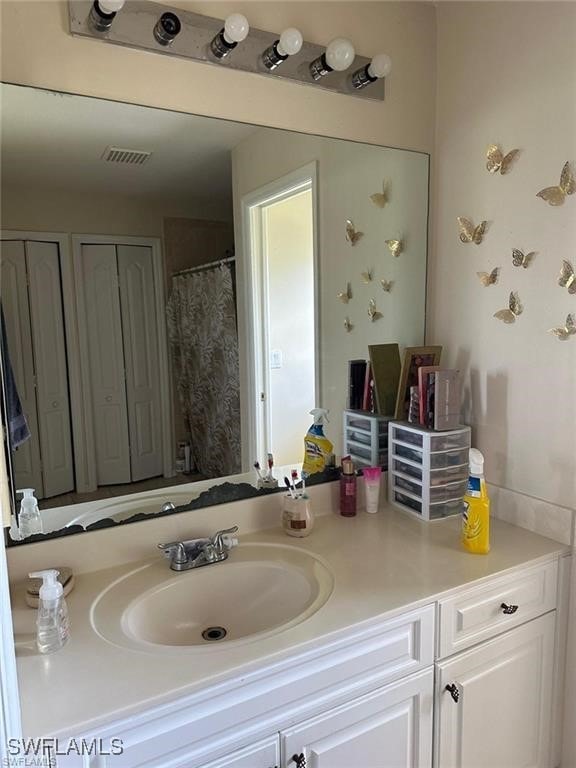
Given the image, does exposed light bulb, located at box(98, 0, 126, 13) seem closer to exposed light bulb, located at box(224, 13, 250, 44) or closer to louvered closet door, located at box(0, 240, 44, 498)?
exposed light bulb, located at box(224, 13, 250, 44)

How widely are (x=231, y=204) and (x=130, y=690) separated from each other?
1199mm

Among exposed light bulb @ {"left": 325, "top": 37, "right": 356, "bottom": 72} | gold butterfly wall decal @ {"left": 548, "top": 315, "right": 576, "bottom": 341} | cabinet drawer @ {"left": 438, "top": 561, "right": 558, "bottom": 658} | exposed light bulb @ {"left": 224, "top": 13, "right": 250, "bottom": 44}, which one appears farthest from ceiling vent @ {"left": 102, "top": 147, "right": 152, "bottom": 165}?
cabinet drawer @ {"left": 438, "top": 561, "right": 558, "bottom": 658}

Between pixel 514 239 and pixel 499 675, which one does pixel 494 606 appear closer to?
pixel 499 675

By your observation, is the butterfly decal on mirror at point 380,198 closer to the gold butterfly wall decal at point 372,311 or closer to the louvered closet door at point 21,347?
the gold butterfly wall decal at point 372,311

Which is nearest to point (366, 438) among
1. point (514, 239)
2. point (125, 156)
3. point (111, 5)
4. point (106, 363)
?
point (514, 239)

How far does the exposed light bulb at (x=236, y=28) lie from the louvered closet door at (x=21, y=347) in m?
0.70

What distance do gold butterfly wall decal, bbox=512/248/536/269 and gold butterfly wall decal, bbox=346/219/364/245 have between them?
1.57 feet

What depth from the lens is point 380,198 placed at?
174cm

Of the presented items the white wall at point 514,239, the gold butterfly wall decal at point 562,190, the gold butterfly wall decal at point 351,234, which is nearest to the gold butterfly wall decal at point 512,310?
the white wall at point 514,239

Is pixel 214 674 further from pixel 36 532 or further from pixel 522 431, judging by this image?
pixel 522 431

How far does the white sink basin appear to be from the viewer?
1.19 meters

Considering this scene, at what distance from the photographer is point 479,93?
1585mm

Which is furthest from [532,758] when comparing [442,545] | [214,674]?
[214,674]

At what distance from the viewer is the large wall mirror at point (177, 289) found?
1247 millimetres
